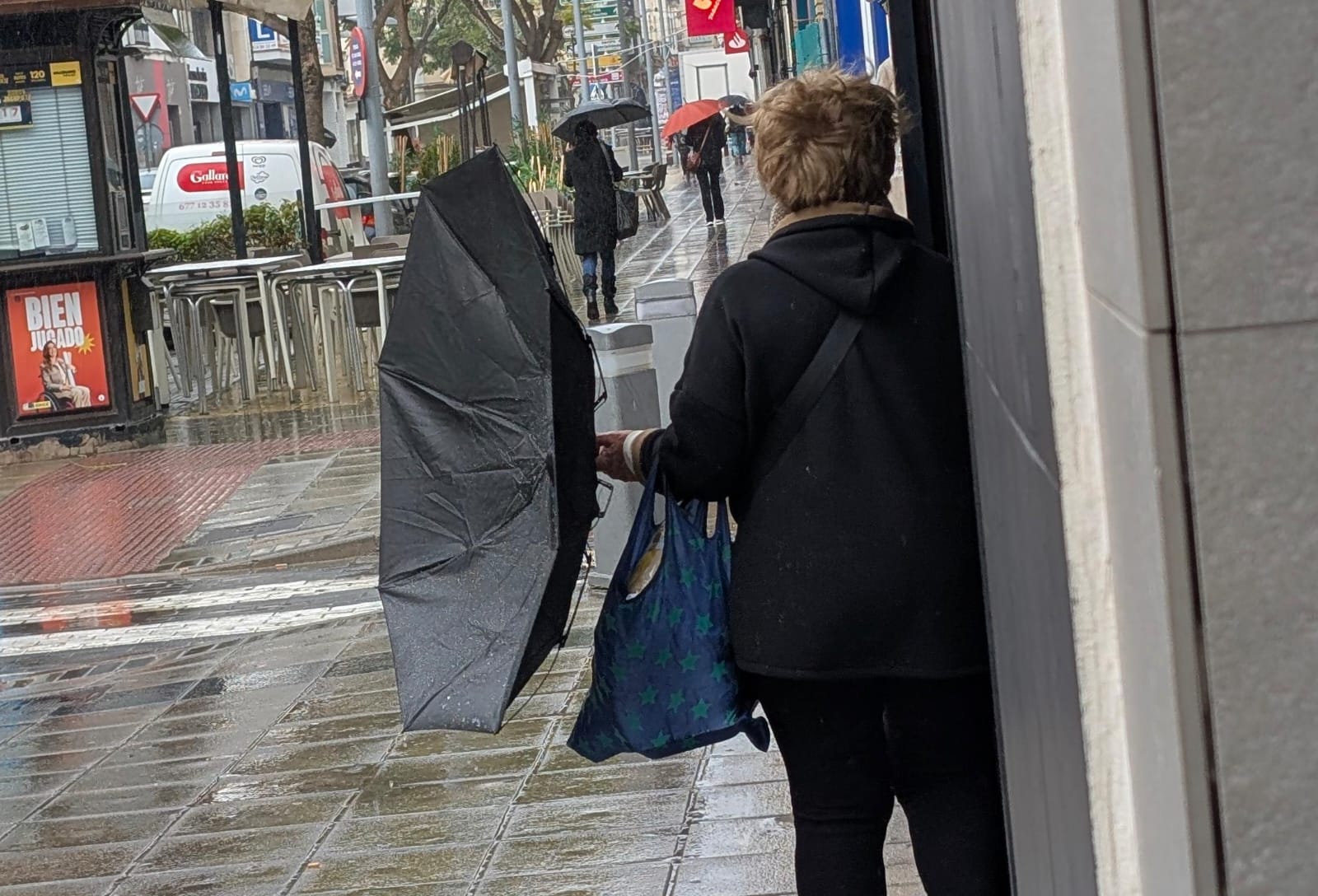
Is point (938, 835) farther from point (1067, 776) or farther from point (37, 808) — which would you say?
point (37, 808)

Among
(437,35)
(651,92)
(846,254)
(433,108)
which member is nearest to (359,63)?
(433,108)

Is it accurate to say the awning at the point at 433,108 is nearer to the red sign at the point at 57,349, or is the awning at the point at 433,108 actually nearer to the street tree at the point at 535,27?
the street tree at the point at 535,27

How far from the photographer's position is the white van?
24469 mm

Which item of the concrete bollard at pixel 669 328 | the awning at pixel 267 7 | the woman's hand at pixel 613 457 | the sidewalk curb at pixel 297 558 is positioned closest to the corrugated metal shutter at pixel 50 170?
the awning at pixel 267 7

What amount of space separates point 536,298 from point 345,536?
6.65 m

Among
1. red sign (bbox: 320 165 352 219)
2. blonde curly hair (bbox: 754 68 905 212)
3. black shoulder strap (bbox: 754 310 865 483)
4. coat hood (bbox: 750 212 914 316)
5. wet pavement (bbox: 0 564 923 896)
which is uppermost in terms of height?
red sign (bbox: 320 165 352 219)

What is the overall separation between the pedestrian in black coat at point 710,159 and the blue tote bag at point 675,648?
2623 cm

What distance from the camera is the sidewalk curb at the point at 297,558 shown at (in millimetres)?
9227

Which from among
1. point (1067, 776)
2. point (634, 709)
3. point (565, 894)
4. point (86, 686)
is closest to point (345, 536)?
point (86, 686)

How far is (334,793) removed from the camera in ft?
17.4

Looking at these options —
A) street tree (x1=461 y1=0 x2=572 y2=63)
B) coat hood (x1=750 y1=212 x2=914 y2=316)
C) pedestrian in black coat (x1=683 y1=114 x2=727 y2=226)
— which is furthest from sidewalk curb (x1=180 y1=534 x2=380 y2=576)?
street tree (x1=461 y1=0 x2=572 y2=63)

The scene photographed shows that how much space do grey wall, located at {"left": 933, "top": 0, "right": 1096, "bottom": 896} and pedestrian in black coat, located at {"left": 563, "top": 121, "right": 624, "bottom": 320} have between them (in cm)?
1615

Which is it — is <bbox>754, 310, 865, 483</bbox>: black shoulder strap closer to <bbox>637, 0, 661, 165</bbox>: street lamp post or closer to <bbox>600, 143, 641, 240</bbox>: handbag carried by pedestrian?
<bbox>600, 143, 641, 240</bbox>: handbag carried by pedestrian

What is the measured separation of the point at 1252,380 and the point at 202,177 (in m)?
24.6
